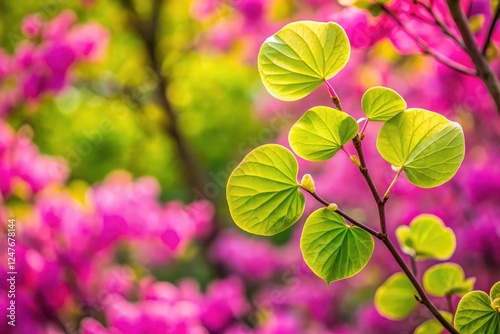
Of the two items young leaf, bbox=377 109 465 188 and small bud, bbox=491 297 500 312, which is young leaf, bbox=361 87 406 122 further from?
small bud, bbox=491 297 500 312

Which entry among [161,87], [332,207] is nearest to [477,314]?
[332,207]

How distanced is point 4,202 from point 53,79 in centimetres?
25

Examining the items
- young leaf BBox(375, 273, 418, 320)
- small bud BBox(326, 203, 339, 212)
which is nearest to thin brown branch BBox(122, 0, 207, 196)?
young leaf BBox(375, 273, 418, 320)

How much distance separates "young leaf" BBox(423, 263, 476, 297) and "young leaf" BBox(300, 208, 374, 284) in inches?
5.3

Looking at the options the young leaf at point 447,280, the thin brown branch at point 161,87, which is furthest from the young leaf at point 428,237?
the thin brown branch at point 161,87

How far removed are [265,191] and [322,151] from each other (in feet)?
0.14

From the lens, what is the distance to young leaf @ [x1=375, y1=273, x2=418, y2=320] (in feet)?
1.47

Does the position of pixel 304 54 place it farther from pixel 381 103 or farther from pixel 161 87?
pixel 161 87

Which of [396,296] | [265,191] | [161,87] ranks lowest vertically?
[161,87]

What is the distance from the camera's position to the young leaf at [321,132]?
0.32 metres

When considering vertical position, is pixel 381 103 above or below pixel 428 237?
above

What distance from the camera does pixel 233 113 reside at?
345cm

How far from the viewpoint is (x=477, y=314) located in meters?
0.34

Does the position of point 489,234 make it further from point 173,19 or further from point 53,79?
point 173,19
